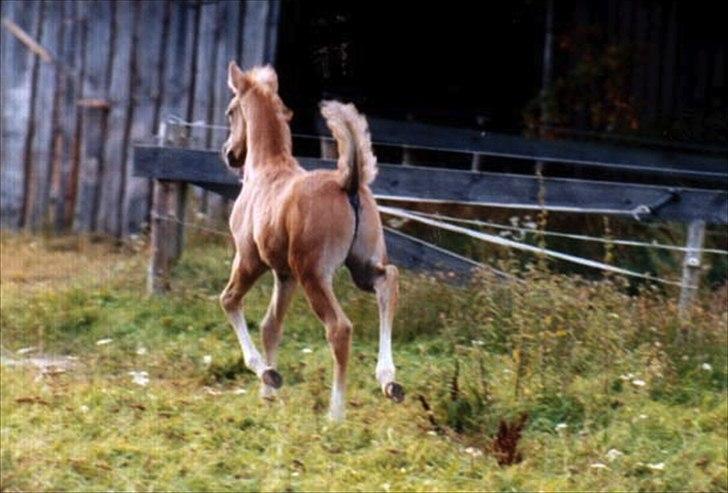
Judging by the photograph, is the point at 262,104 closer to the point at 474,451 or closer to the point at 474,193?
the point at 474,451

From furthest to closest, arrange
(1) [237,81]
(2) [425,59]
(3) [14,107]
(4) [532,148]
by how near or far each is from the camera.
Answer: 1. (3) [14,107]
2. (2) [425,59]
3. (4) [532,148]
4. (1) [237,81]

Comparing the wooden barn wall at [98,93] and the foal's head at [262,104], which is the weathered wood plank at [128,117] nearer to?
the wooden barn wall at [98,93]

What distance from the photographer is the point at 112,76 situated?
15.3 metres

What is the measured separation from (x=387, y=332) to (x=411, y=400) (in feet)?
7.16

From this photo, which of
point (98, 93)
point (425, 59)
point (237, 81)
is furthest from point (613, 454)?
point (98, 93)

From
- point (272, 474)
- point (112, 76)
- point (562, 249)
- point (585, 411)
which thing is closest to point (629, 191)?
point (562, 249)

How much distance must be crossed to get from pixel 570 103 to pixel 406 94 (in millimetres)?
1526

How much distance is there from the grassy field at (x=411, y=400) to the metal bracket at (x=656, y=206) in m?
0.52

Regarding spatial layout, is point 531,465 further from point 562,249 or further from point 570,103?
point 570,103

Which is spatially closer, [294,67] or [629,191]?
[629,191]

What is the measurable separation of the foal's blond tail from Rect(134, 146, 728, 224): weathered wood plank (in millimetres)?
3208

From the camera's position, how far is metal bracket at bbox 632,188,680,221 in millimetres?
10273

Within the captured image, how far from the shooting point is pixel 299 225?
6.94 m

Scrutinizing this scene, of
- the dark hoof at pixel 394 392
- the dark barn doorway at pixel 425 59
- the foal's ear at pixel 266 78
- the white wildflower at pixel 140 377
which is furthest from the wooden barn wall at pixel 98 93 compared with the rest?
the dark hoof at pixel 394 392
